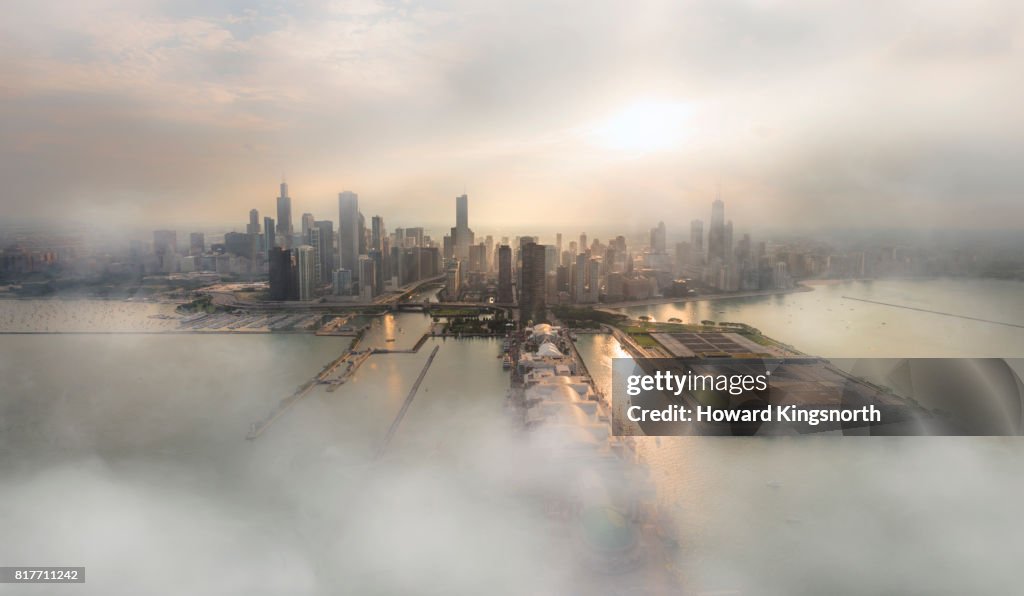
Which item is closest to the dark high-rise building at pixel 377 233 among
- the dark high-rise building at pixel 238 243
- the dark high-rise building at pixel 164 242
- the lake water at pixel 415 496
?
the dark high-rise building at pixel 238 243

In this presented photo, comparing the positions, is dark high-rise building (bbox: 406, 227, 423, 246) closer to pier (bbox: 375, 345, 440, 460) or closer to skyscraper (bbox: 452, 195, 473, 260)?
skyscraper (bbox: 452, 195, 473, 260)

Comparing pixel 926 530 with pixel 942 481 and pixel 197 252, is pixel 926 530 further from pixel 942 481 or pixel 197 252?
pixel 197 252

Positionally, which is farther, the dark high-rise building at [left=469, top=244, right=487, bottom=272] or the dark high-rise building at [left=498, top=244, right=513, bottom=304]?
the dark high-rise building at [left=469, top=244, right=487, bottom=272]

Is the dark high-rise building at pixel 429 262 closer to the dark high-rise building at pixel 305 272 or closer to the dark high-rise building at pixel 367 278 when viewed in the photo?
the dark high-rise building at pixel 367 278

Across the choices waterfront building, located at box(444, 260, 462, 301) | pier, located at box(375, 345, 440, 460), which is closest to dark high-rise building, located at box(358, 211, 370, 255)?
waterfront building, located at box(444, 260, 462, 301)

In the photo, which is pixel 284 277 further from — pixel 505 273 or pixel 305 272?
pixel 505 273

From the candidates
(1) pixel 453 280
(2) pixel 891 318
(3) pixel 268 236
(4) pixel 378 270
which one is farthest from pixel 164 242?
(2) pixel 891 318

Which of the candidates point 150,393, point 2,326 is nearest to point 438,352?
point 150,393
